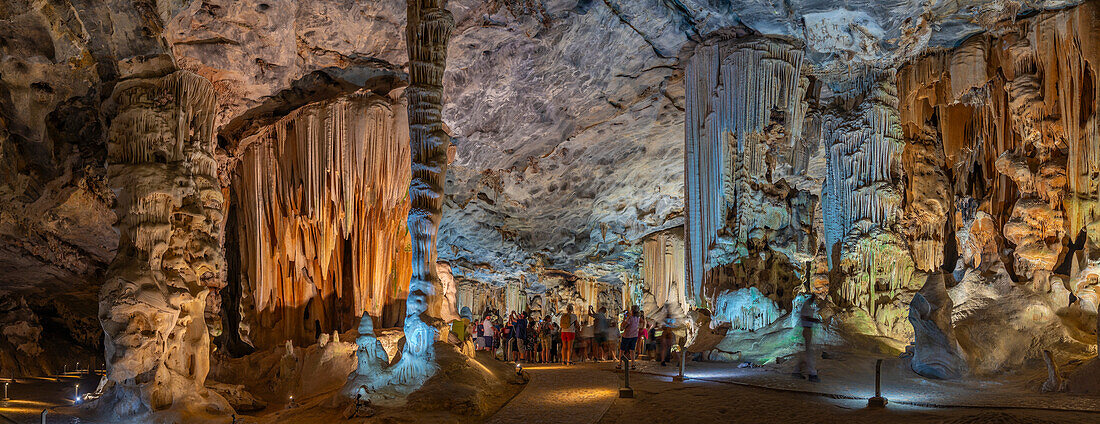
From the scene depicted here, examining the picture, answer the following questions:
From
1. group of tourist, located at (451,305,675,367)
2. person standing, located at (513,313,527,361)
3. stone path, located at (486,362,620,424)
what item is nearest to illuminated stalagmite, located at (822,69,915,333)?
group of tourist, located at (451,305,675,367)

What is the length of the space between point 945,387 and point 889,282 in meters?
5.65

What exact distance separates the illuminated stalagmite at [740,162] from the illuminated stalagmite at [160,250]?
7.29 m

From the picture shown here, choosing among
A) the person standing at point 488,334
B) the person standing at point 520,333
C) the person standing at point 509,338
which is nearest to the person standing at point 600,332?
the person standing at point 520,333

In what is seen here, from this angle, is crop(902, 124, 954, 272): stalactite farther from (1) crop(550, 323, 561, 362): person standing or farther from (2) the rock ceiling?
(1) crop(550, 323, 561, 362): person standing

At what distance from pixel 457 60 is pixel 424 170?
3.84 m

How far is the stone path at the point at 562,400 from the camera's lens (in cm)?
717

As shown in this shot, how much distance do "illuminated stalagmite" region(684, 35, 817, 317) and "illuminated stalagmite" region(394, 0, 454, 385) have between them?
201 inches

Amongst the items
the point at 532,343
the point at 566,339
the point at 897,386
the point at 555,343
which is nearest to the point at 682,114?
the point at 566,339

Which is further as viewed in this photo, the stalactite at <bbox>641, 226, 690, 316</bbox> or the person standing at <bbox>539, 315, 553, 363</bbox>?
the stalactite at <bbox>641, 226, 690, 316</bbox>

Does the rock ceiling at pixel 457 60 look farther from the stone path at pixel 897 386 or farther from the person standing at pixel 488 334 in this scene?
the stone path at pixel 897 386

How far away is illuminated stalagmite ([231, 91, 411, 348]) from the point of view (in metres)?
12.7

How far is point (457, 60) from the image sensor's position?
12.2 m

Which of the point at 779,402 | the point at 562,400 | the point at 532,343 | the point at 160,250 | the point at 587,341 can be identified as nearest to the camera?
the point at 779,402

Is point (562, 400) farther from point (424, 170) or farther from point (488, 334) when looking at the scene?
point (488, 334)
